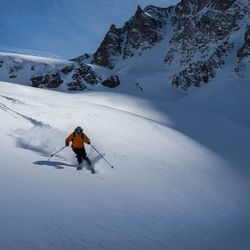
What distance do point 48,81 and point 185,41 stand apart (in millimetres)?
48473

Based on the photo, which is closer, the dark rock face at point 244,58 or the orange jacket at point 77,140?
the orange jacket at point 77,140

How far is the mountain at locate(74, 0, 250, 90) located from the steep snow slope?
48.3 metres

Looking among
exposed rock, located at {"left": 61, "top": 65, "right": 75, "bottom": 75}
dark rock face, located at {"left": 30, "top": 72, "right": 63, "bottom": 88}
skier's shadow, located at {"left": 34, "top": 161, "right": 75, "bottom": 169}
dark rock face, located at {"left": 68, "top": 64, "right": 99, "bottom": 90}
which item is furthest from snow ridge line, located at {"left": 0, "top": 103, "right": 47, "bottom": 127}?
exposed rock, located at {"left": 61, "top": 65, "right": 75, "bottom": 75}

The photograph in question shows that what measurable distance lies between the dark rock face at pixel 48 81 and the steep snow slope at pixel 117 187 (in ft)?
142

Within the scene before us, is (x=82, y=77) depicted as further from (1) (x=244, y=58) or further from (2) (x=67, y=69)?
(1) (x=244, y=58)

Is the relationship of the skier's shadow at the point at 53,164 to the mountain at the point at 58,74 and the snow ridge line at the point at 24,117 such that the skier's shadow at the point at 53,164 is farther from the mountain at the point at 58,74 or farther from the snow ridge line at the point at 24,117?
the mountain at the point at 58,74

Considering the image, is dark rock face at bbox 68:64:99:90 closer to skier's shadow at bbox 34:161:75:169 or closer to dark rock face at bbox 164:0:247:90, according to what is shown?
dark rock face at bbox 164:0:247:90

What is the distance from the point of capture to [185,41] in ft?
334

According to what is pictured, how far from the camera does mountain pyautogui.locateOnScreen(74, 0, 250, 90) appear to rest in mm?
77000

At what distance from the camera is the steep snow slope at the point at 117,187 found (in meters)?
6.60

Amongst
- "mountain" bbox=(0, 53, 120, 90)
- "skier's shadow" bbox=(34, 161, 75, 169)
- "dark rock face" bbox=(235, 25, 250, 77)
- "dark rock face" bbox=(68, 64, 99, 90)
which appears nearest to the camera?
"skier's shadow" bbox=(34, 161, 75, 169)

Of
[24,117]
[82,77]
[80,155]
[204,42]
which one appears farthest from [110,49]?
[80,155]

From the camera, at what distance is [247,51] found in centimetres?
6962

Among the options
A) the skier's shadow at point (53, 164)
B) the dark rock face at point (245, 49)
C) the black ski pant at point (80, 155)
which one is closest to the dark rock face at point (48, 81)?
the dark rock face at point (245, 49)
